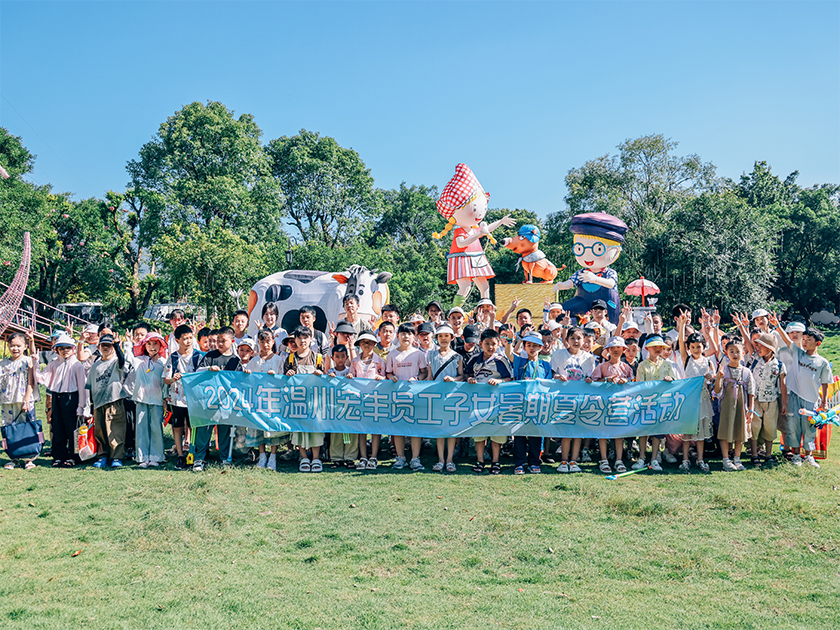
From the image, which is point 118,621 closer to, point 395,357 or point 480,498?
point 480,498

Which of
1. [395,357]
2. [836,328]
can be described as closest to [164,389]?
[395,357]

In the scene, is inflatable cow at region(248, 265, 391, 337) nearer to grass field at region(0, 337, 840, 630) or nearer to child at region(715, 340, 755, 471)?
grass field at region(0, 337, 840, 630)

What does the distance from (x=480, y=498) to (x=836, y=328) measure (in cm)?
3510

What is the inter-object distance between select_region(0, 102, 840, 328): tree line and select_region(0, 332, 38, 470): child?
17.3m

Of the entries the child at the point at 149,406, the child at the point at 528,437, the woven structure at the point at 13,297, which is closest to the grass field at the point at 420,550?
the child at the point at 528,437

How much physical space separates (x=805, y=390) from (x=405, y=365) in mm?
4573

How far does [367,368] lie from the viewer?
7.48 meters

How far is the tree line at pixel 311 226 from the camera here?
26.6 meters

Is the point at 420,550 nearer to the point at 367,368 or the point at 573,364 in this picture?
the point at 367,368

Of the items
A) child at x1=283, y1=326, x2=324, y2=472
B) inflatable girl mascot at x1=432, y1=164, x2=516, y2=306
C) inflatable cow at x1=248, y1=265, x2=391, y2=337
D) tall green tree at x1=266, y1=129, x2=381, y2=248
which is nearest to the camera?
child at x1=283, y1=326, x2=324, y2=472

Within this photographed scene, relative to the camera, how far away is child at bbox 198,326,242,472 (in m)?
7.39

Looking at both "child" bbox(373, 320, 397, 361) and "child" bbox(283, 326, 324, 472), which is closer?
"child" bbox(283, 326, 324, 472)

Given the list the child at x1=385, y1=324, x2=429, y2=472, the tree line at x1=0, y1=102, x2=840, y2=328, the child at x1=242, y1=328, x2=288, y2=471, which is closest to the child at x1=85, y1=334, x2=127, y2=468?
the child at x1=242, y1=328, x2=288, y2=471

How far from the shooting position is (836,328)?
3366 centimetres
